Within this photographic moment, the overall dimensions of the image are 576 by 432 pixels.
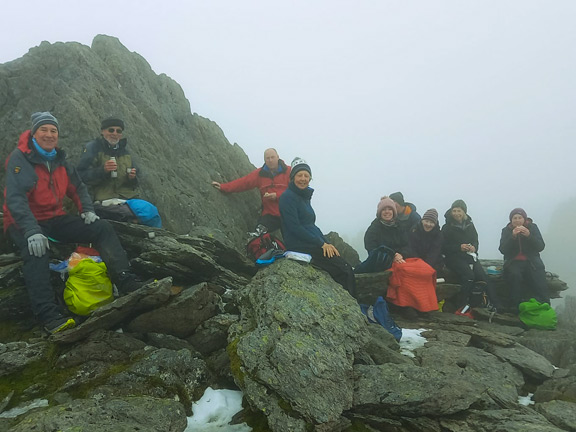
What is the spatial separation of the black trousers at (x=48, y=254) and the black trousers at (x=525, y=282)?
14.9 meters

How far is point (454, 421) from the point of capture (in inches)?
263

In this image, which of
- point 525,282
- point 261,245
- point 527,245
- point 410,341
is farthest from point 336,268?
point 525,282

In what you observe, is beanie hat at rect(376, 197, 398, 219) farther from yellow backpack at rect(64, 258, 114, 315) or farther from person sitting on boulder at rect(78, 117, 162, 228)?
yellow backpack at rect(64, 258, 114, 315)

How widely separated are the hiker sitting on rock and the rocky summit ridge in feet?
2.15

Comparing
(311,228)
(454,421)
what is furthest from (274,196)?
(454,421)

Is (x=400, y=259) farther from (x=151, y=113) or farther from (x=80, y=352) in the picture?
(x=151, y=113)

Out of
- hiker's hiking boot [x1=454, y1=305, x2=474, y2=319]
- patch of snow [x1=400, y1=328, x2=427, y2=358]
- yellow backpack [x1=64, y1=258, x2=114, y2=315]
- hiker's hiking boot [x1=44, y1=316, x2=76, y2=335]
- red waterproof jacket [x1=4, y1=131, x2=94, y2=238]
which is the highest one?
red waterproof jacket [x1=4, y1=131, x2=94, y2=238]

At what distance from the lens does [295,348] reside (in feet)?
22.8

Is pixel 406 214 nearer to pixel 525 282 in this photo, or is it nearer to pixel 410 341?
pixel 525 282

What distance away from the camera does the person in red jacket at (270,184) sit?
49.2 feet

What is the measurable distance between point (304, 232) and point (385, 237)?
4.10 meters

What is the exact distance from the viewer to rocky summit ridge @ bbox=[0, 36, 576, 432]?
6.27 metres

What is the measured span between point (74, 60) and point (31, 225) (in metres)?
9.89

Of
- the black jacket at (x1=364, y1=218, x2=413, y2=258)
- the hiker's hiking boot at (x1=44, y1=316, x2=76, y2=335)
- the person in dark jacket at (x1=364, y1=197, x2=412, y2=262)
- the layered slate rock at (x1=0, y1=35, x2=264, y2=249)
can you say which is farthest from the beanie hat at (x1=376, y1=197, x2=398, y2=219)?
the hiker's hiking boot at (x1=44, y1=316, x2=76, y2=335)
